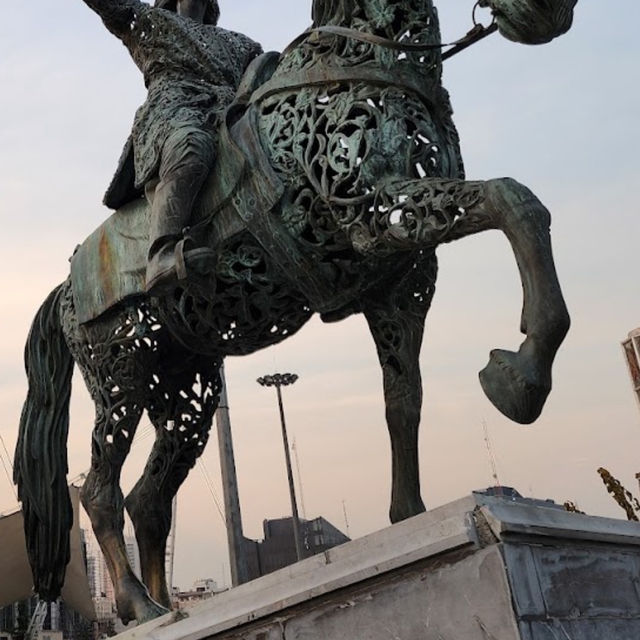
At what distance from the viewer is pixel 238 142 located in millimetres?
3953

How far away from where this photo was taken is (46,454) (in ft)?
16.3

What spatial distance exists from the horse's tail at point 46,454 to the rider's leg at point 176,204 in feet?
4.82

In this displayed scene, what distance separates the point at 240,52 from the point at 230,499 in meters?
8.87

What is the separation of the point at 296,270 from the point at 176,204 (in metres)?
0.60

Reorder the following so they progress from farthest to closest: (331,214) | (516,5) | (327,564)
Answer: (331,214) < (516,5) < (327,564)

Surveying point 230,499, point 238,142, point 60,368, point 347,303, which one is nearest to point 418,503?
point 347,303

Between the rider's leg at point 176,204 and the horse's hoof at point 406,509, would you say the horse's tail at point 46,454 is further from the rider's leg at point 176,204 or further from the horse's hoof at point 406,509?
the horse's hoof at point 406,509

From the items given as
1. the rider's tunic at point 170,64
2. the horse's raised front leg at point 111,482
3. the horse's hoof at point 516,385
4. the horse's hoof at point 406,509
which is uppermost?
the rider's tunic at point 170,64

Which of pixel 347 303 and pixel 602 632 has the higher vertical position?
pixel 347 303

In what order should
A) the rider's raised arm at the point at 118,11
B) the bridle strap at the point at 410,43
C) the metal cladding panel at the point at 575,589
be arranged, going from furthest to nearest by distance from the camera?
the rider's raised arm at the point at 118,11 → the bridle strap at the point at 410,43 → the metal cladding panel at the point at 575,589

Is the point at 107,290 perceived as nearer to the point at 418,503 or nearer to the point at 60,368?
the point at 60,368

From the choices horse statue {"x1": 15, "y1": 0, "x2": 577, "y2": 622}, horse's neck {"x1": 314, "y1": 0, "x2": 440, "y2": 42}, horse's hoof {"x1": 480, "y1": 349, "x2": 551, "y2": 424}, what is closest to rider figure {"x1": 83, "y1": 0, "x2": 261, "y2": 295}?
horse statue {"x1": 15, "y1": 0, "x2": 577, "y2": 622}

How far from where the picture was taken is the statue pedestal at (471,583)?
2.41m

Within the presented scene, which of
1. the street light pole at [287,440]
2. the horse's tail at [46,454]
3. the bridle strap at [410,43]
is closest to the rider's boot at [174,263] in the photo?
the bridle strap at [410,43]
